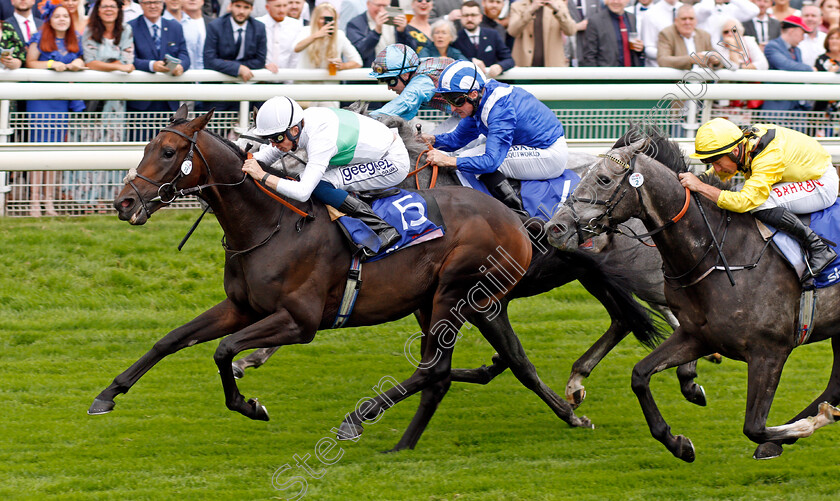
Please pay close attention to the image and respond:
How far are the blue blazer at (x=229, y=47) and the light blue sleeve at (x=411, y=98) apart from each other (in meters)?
2.30

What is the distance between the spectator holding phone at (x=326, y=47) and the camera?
870cm

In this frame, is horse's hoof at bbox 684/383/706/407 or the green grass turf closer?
the green grass turf

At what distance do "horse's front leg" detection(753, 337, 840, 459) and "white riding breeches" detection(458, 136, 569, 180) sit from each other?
6.00 ft

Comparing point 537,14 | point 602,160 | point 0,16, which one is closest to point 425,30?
point 537,14

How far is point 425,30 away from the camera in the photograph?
9.02 metres

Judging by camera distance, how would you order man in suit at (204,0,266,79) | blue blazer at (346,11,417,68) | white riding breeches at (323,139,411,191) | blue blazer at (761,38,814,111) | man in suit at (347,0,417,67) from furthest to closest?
1. blue blazer at (761,38,814,111)
2. blue blazer at (346,11,417,68)
3. man in suit at (347,0,417,67)
4. man in suit at (204,0,266,79)
5. white riding breeches at (323,139,411,191)

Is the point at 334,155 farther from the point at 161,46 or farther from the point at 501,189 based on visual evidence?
the point at 161,46

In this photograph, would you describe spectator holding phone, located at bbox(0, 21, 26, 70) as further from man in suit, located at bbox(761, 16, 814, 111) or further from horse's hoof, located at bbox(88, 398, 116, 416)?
man in suit, located at bbox(761, 16, 814, 111)

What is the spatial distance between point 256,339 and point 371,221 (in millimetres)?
831

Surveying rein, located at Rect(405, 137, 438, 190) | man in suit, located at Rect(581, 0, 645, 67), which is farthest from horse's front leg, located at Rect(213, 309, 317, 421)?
man in suit, located at Rect(581, 0, 645, 67)

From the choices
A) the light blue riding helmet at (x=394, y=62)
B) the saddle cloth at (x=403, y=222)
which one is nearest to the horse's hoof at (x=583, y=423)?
the saddle cloth at (x=403, y=222)

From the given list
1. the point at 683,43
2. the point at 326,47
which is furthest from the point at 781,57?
the point at 326,47

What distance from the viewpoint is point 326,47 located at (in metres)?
8.78

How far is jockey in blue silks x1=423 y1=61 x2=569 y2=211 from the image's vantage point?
249 inches
